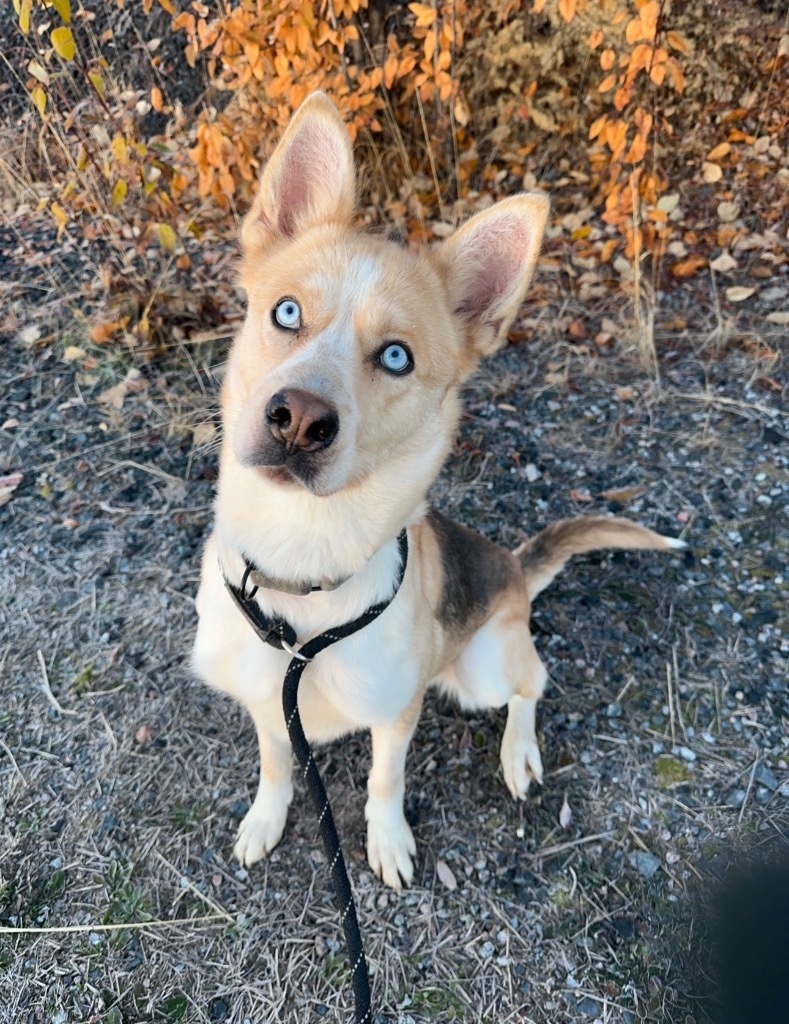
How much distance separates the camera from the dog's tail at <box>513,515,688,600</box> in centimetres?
307

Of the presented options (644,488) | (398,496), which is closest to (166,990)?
(398,496)

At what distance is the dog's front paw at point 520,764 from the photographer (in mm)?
2764

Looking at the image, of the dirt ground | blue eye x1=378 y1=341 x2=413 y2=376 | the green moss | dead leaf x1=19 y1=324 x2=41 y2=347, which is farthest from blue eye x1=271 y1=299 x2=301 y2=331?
dead leaf x1=19 y1=324 x2=41 y2=347

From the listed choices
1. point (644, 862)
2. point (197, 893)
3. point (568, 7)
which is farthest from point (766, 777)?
point (568, 7)

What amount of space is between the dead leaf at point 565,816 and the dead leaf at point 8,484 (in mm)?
3128

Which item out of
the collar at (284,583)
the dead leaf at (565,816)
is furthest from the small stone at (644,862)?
the collar at (284,583)

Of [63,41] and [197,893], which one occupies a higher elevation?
[63,41]

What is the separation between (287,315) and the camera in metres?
1.91

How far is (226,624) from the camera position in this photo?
216 centimetres

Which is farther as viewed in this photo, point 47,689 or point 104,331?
point 104,331

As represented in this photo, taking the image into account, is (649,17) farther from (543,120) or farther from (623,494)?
(623,494)

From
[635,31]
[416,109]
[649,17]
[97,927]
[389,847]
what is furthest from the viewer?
[416,109]

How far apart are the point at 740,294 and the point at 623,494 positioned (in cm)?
186

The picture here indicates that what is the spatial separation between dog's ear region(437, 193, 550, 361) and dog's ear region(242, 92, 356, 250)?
381 mm
